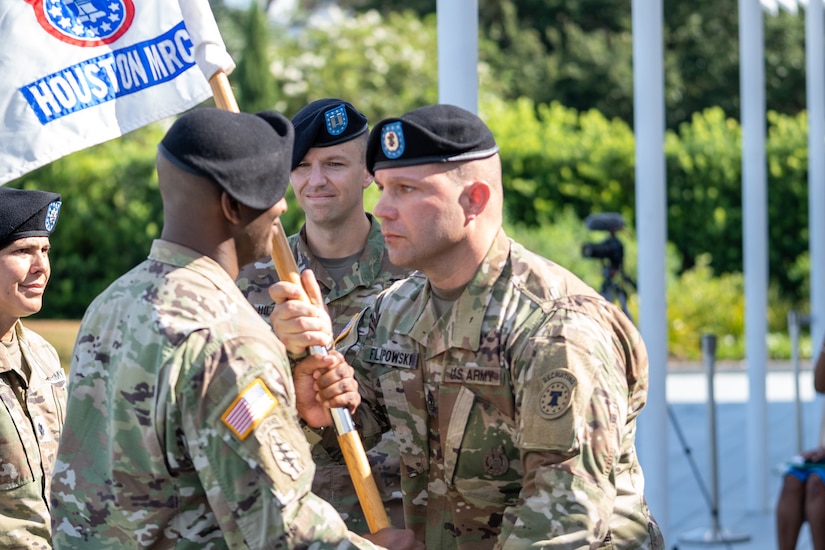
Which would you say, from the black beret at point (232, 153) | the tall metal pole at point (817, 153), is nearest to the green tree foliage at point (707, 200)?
the tall metal pole at point (817, 153)

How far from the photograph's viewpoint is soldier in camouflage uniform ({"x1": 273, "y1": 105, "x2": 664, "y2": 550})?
10.0ft

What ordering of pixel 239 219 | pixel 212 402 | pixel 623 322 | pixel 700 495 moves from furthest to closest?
pixel 700 495 → pixel 623 322 → pixel 239 219 → pixel 212 402

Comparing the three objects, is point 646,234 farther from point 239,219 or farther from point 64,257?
point 64,257

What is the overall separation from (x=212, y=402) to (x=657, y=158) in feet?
13.8

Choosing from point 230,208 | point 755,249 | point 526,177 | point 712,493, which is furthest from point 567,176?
point 230,208

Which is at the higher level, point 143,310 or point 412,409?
point 143,310

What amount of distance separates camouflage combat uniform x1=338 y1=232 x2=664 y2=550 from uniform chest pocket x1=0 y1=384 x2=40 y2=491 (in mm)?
1109

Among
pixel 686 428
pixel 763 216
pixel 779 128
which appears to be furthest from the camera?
pixel 779 128

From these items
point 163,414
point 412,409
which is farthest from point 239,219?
point 412,409

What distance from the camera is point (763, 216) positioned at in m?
8.85

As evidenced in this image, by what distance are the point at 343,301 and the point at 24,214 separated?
3.49 ft

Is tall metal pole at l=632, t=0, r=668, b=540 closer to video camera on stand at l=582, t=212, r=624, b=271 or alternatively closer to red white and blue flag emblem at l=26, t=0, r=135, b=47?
video camera on stand at l=582, t=212, r=624, b=271

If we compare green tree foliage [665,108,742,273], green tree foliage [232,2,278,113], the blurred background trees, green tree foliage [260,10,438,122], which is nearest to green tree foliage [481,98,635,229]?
the blurred background trees

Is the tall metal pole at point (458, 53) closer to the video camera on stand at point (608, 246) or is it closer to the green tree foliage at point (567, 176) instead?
the video camera on stand at point (608, 246)
